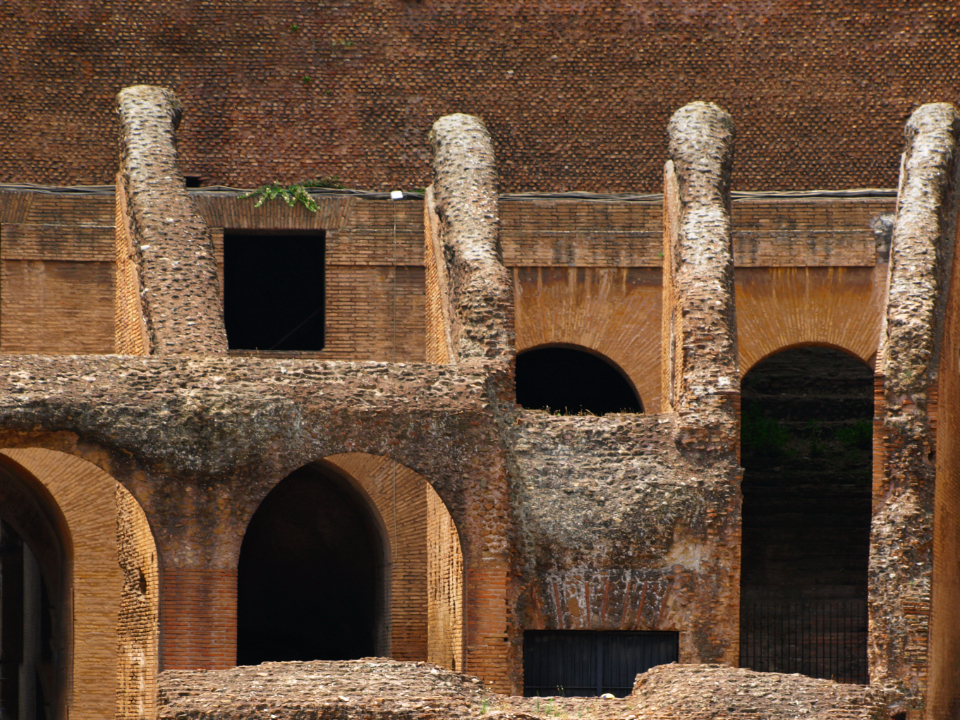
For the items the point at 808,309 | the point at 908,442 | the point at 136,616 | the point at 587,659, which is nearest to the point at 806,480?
the point at 808,309

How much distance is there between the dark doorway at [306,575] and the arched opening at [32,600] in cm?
237

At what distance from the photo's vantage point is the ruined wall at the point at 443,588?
1283cm

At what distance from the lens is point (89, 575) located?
615 inches

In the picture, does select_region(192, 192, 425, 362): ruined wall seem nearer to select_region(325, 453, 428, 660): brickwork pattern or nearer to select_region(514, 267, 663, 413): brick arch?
select_region(514, 267, 663, 413): brick arch

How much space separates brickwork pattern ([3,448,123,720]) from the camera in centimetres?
1556

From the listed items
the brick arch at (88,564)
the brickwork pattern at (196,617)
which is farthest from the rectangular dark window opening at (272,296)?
the brickwork pattern at (196,617)

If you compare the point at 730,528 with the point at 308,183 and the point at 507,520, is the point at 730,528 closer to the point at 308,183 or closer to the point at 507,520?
the point at 507,520

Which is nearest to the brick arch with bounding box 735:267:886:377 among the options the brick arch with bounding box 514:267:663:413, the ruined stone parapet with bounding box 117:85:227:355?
the brick arch with bounding box 514:267:663:413

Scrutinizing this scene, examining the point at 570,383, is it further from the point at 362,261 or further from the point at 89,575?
the point at 89,575

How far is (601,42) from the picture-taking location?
19047 mm

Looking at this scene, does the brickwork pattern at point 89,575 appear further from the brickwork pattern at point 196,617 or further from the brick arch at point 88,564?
the brickwork pattern at point 196,617

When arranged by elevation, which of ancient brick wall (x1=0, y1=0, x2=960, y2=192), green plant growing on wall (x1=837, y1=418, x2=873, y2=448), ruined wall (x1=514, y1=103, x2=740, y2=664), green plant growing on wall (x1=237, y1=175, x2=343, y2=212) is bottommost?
ruined wall (x1=514, y1=103, x2=740, y2=664)

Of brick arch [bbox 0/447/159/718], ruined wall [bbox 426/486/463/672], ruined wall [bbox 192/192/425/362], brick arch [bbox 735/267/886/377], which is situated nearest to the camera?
ruined wall [bbox 426/486/463/672]

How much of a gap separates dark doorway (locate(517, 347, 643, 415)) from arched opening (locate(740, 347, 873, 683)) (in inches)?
69.2
